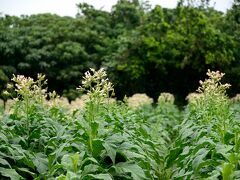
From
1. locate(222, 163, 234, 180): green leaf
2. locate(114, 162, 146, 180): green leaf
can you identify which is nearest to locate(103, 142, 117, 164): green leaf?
locate(114, 162, 146, 180): green leaf

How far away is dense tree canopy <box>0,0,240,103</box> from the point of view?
2439 cm

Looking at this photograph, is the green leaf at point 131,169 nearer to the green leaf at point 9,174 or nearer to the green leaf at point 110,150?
the green leaf at point 110,150

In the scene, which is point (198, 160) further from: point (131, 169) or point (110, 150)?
point (110, 150)

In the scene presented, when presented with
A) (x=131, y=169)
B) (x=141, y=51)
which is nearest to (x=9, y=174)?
(x=131, y=169)

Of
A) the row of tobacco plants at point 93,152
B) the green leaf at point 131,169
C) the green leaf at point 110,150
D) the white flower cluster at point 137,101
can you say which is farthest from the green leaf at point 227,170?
the white flower cluster at point 137,101

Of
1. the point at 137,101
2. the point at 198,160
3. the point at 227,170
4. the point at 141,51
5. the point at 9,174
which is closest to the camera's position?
the point at 227,170

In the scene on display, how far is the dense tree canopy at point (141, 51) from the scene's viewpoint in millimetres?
24391

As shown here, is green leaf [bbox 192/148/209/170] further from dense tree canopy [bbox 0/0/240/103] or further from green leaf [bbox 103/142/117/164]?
dense tree canopy [bbox 0/0/240/103]

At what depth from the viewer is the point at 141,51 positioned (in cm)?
2505

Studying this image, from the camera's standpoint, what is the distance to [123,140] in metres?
5.09

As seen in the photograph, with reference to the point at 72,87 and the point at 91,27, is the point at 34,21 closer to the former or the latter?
the point at 91,27

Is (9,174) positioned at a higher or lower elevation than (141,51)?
lower

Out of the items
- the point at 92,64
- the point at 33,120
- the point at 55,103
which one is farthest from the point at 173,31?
the point at 33,120

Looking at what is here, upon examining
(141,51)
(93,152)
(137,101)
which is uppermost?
(141,51)
